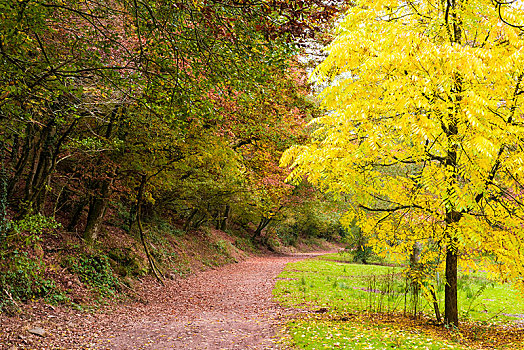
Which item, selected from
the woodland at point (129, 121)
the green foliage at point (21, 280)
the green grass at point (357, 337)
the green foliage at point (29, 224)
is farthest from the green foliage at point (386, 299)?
the green foliage at point (29, 224)

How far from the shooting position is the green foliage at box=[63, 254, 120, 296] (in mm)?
9336

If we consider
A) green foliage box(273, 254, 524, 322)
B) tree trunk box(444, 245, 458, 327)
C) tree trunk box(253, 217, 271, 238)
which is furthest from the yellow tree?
tree trunk box(253, 217, 271, 238)

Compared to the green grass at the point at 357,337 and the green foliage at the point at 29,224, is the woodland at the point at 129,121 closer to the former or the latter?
the green foliage at the point at 29,224

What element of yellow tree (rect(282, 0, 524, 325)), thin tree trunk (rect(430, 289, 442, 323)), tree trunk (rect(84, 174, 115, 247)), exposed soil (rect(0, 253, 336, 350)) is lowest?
exposed soil (rect(0, 253, 336, 350))

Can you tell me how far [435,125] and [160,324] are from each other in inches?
280

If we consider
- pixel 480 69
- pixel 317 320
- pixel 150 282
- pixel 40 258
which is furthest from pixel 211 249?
pixel 480 69

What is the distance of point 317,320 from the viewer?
295 inches

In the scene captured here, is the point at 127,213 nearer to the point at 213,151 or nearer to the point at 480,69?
the point at 213,151

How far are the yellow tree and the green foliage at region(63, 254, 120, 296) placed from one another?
694cm

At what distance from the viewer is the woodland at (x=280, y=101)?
484 cm

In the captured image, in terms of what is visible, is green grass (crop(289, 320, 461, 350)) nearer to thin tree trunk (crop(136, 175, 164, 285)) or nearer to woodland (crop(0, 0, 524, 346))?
woodland (crop(0, 0, 524, 346))

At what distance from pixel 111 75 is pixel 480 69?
18.3 feet

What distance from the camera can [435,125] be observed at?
5145 mm

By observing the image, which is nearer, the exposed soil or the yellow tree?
the yellow tree
